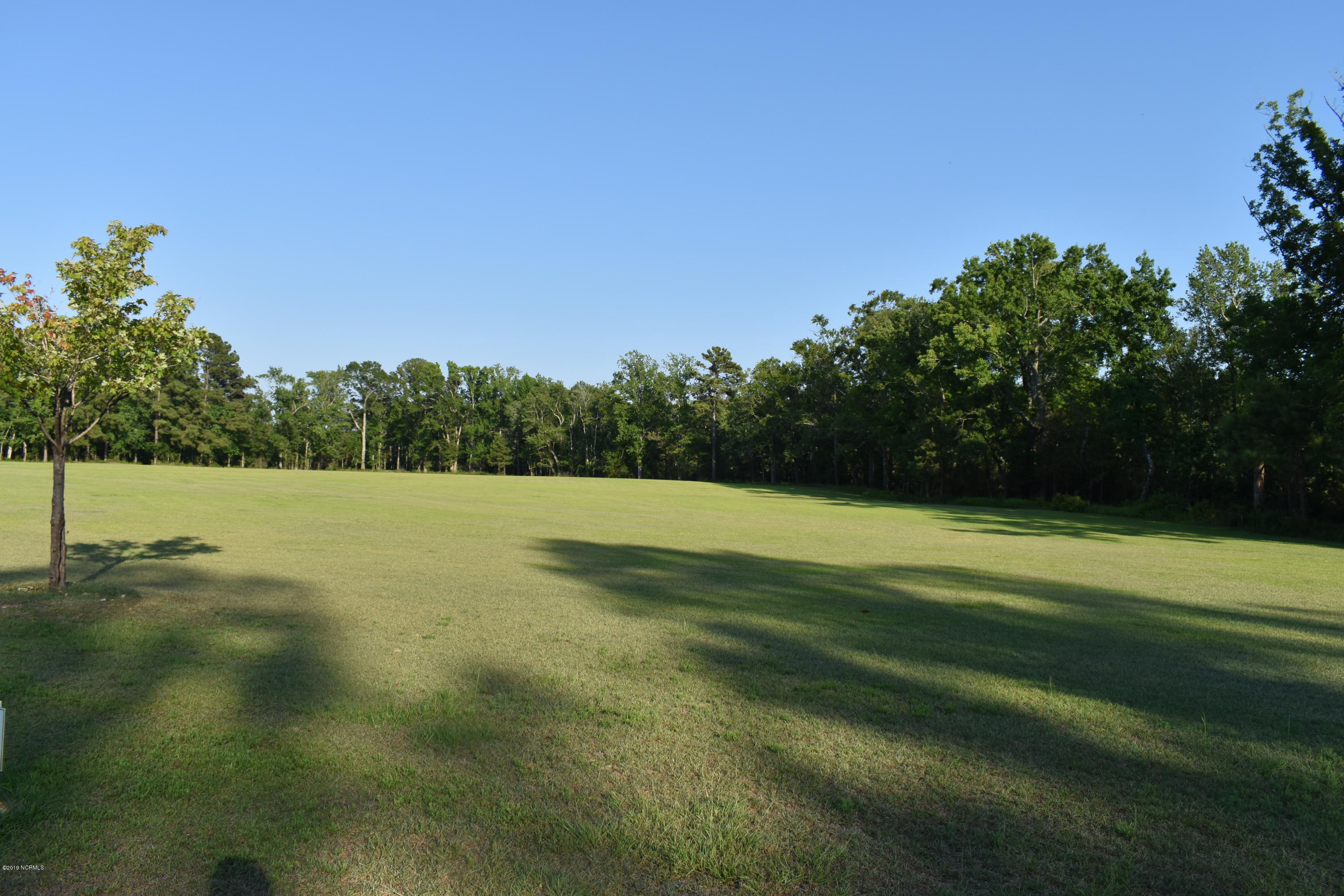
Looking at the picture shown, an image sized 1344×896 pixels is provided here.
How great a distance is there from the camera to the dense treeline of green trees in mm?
28250

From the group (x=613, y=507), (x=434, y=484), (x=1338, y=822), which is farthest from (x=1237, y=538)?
(x=434, y=484)

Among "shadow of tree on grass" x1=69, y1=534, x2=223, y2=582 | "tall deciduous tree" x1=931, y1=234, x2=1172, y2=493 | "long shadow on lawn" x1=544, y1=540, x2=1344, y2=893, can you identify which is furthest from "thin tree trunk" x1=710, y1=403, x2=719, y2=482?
"long shadow on lawn" x1=544, y1=540, x2=1344, y2=893

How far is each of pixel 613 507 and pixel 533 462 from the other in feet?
266

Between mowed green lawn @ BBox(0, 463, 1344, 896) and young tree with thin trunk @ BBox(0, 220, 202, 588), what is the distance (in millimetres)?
2302

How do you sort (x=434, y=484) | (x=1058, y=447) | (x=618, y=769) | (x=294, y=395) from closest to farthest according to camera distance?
1. (x=618, y=769)
2. (x=1058, y=447)
3. (x=434, y=484)
4. (x=294, y=395)

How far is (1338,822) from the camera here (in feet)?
13.7

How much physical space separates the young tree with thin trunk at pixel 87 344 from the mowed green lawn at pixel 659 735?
90.6 inches

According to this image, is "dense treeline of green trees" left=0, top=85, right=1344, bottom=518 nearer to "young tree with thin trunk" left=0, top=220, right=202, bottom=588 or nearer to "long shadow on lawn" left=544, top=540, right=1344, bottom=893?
"young tree with thin trunk" left=0, top=220, right=202, bottom=588

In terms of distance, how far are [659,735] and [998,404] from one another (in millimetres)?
51430

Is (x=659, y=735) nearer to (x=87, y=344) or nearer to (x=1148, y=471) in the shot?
(x=87, y=344)

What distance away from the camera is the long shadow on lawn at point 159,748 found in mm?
3666

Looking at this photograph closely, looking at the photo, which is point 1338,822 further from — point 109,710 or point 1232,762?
point 109,710

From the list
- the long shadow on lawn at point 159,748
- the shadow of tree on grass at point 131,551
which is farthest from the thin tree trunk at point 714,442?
the long shadow on lawn at point 159,748

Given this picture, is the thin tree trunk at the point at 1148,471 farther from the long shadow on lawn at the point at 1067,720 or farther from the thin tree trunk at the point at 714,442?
the thin tree trunk at the point at 714,442
